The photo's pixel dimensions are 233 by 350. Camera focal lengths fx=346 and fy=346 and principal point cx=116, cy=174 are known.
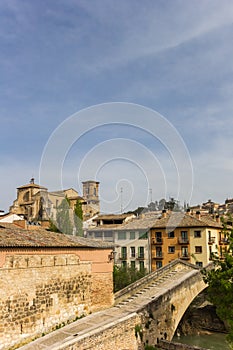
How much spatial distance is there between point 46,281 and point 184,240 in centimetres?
2481

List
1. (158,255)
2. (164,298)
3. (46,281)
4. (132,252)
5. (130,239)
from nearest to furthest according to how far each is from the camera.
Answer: (46,281) < (164,298) < (158,255) < (130,239) < (132,252)

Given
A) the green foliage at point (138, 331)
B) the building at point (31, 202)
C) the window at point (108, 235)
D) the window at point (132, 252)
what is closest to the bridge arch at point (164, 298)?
the green foliage at point (138, 331)

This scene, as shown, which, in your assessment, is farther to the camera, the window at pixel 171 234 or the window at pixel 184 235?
the window at pixel 171 234

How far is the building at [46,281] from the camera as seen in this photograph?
15461 millimetres

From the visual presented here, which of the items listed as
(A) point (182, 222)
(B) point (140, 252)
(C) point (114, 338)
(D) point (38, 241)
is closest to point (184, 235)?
(A) point (182, 222)

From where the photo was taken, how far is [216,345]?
1040 inches

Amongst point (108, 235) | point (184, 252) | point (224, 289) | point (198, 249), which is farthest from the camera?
point (108, 235)

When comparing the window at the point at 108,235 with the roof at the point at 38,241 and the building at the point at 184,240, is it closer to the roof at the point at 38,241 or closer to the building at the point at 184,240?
the building at the point at 184,240

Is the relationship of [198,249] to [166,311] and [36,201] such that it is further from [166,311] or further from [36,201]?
[36,201]

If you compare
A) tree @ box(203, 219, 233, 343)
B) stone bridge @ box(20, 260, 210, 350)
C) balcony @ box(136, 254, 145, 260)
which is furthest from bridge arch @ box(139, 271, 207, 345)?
balcony @ box(136, 254, 145, 260)

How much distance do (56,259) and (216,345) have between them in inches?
633

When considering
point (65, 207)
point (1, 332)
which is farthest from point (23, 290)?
point (65, 207)

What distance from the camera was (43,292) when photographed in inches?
672

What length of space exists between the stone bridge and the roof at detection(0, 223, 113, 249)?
3.84m
